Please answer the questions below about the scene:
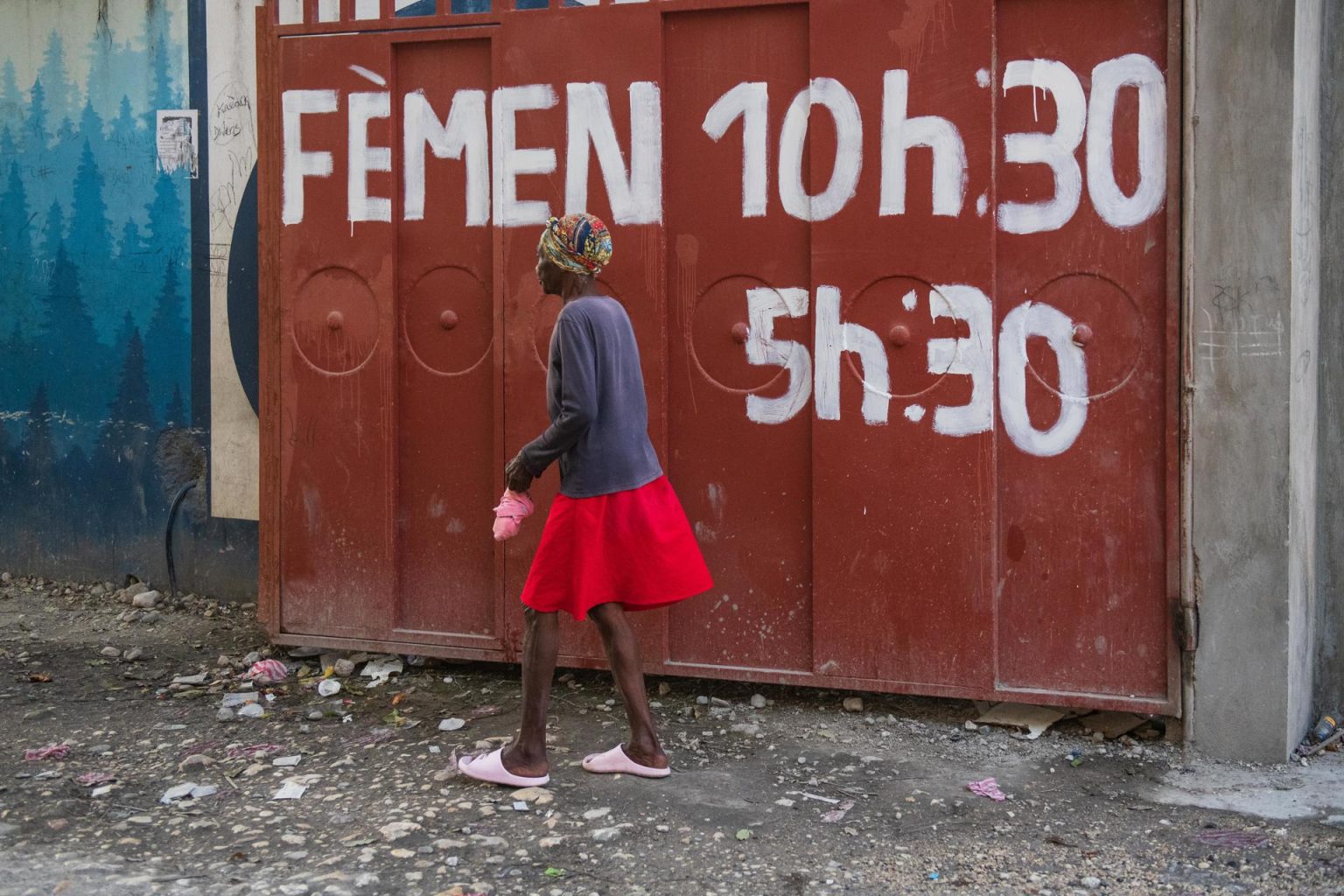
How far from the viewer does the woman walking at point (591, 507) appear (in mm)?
3791

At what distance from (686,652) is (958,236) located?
175 cm

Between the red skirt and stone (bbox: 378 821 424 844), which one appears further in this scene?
the red skirt

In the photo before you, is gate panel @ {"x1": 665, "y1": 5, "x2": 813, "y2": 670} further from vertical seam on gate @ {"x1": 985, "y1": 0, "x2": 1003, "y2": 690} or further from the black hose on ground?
the black hose on ground

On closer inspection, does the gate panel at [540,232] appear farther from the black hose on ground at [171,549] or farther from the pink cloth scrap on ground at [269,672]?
the black hose on ground at [171,549]

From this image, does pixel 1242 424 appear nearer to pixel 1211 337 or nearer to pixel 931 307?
pixel 1211 337

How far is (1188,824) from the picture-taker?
3.63m

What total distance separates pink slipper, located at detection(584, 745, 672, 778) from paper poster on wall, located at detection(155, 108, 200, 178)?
3723 millimetres

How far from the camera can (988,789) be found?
386cm

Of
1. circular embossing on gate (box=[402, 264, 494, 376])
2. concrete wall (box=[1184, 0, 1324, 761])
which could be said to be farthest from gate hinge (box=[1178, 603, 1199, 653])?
circular embossing on gate (box=[402, 264, 494, 376])

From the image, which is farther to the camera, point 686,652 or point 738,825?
point 686,652

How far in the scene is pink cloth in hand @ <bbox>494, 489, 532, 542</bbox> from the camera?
12.6 feet

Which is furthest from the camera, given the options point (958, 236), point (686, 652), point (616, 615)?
point (686, 652)

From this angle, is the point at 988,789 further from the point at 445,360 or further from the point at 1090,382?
the point at 445,360

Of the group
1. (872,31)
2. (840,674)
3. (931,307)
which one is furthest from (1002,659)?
(872,31)
